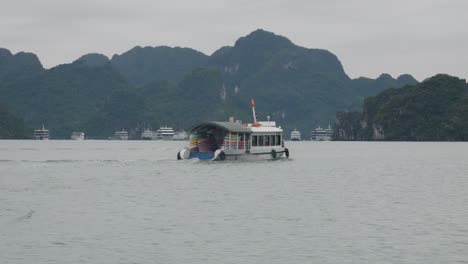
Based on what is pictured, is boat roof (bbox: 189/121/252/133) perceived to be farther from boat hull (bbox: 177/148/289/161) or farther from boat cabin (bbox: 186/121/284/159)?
Result: boat hull (bbox: 177/148/289/161)

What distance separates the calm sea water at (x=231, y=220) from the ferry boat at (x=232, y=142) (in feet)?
50.0

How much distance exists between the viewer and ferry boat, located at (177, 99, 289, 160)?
2763 inches

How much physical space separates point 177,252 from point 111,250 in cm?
217

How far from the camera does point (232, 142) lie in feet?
230

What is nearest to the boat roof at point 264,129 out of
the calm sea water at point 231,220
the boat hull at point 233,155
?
the boat hull at point 233,155

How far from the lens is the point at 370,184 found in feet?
168

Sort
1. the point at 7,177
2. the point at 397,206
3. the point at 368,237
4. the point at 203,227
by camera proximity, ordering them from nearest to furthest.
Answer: the point at 368,237 < the point at 203,227 < the point at 397,206 < the point at 7,177

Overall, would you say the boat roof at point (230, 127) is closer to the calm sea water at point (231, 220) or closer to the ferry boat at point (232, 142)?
the ferry boat at point (232, 142)

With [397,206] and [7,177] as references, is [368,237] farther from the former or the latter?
[7,177]

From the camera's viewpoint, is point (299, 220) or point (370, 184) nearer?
point (299, 220)

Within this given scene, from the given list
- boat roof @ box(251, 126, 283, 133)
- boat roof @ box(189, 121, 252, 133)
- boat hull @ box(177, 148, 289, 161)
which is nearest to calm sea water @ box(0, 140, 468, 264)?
boat roof @ box(189, 121, 252, 133)

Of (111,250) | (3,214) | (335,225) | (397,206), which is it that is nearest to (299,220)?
(335,225)

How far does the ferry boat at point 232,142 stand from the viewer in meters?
70.2

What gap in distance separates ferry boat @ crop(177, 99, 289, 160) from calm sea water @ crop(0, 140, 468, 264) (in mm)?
15236
